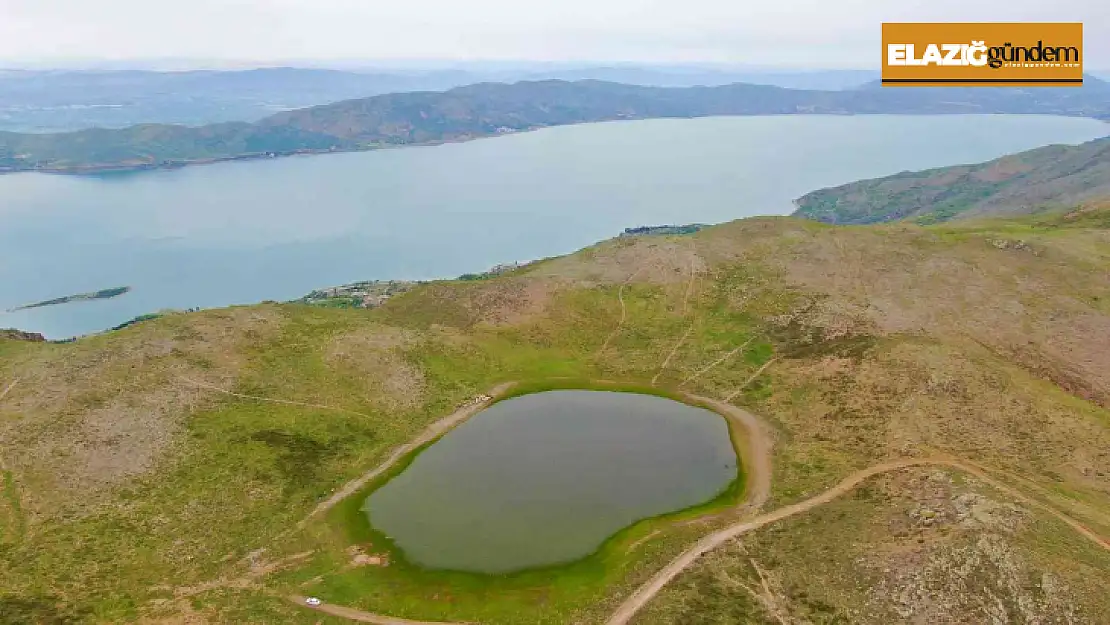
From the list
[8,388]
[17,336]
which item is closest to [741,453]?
[8,388]

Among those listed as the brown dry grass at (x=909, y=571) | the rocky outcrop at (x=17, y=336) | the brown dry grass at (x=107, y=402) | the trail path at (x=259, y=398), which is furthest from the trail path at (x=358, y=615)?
the rocky outcrop at (x=17, y=336)

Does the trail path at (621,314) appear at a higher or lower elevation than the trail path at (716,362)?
higher

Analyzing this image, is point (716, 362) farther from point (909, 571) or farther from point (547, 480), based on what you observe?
point (909, 571)

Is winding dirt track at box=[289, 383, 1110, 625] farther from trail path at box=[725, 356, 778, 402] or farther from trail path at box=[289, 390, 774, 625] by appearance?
trail path at box=[725, 356, 778, 402]

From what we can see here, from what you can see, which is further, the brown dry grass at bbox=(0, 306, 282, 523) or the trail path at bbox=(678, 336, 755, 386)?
the trail path at bbox=(678, 336, 755, 386)

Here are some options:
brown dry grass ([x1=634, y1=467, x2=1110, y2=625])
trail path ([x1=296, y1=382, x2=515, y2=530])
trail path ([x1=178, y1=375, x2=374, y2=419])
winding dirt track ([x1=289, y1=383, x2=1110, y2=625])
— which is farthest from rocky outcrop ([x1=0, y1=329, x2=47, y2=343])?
brown dry grass ([x1=634, y1=467, x2=1110, y2=625])

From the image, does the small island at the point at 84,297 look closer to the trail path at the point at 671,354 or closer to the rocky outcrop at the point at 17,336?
the rocky outcrop at the point at 17,336

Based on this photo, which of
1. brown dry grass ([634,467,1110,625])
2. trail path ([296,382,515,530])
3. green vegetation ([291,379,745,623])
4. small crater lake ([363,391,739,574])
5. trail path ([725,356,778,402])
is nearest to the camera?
brown dry grass ([634,467,1110,625])
